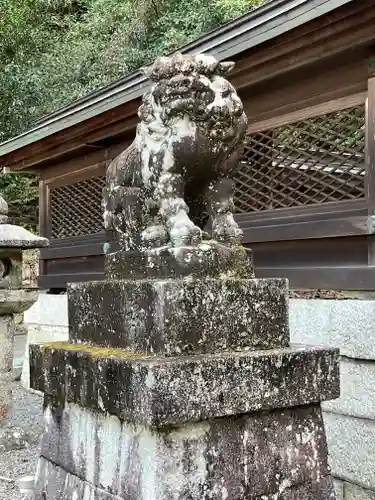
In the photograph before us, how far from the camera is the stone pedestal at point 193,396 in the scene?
2.21 meters

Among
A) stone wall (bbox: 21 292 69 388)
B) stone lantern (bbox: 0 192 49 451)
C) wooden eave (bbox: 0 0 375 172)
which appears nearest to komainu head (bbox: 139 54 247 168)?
wooden eave (bbox: 0 0 375 172)

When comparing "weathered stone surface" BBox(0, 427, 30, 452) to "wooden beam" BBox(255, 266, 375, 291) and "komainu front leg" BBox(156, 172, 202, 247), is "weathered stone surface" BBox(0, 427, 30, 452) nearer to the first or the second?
"wooden beam" BBox(255, 266, 375, 291)

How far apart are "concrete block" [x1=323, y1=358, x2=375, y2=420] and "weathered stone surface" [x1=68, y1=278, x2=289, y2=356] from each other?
207 centimetres

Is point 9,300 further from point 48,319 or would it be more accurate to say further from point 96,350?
point 96,350

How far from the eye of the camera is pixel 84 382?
254cm

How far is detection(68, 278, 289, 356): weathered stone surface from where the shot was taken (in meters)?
2.31

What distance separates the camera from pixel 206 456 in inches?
89.4

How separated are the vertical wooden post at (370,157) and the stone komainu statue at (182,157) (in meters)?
2.11

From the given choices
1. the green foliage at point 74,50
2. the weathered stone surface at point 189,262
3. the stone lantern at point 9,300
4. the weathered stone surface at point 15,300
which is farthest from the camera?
the green foliage at point 74,50

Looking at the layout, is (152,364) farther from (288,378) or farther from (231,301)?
(288,378)

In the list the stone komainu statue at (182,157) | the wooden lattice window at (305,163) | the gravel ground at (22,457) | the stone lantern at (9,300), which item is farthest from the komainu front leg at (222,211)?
the stone lantern at (9,300)

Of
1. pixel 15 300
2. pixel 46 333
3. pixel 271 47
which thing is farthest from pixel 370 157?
pixel 46 333

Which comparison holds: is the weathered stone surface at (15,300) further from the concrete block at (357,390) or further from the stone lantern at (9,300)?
the concrete block at (357,390)

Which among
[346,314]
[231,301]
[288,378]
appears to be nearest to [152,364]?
[231,301]
